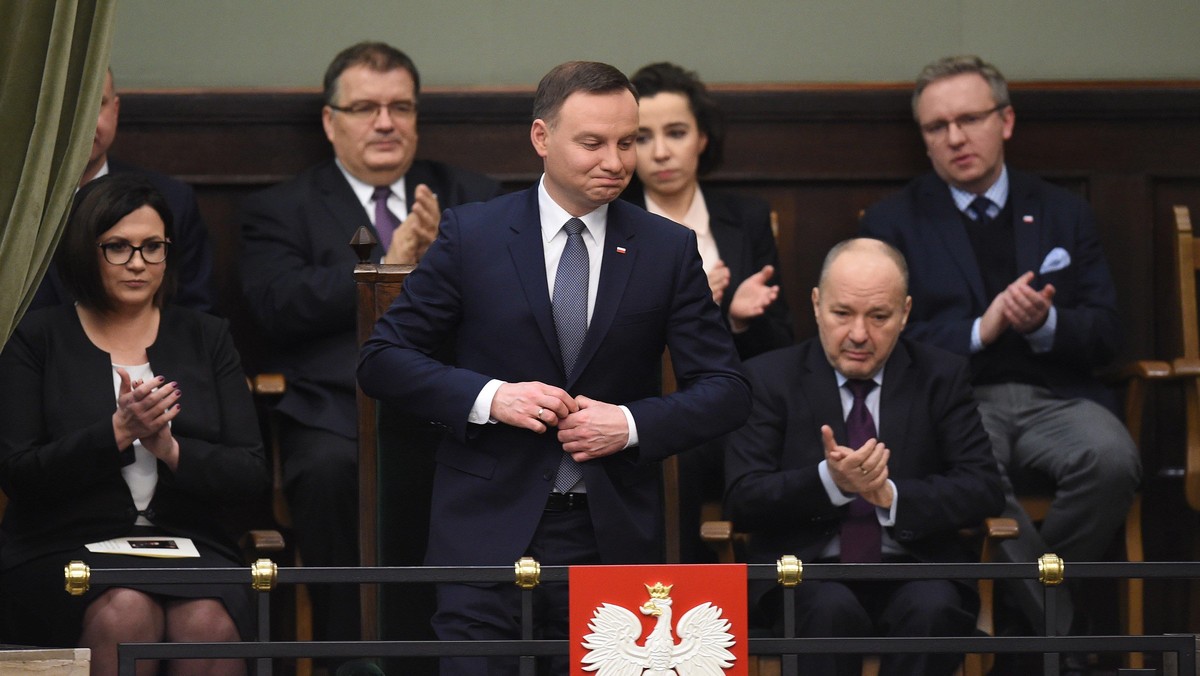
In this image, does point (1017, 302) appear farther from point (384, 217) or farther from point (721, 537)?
point (384, 217)

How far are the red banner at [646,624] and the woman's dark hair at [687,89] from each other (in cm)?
239

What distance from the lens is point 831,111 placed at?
5.64m

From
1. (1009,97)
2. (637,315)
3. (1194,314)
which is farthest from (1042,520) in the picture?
(637,315)

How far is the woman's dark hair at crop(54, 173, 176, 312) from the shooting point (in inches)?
166

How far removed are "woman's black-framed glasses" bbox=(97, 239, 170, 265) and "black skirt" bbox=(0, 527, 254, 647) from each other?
0.67m

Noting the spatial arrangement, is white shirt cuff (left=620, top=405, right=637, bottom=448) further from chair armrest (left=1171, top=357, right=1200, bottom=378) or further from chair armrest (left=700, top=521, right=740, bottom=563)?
chair armrest (left=1171, top=357, right=1200, bottom=378)

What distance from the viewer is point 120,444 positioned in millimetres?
3994

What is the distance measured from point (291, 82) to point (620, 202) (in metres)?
2.31

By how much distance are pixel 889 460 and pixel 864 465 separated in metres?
0.34

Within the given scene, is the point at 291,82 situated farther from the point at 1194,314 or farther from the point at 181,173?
the point at 1194,314

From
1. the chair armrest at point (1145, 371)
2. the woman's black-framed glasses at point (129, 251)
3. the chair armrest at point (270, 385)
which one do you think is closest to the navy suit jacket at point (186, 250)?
the chair armrest at point (270, 385)

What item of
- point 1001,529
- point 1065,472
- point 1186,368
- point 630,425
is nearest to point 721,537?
point 1001,529

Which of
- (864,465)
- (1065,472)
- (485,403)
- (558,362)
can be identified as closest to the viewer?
(485,403)

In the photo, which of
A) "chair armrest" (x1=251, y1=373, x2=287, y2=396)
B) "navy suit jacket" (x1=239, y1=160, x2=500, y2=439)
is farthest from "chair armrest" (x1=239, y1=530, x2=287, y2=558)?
"chair armrest" (x1=251, y1=373, x2=287, y2=396)
